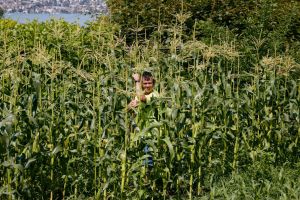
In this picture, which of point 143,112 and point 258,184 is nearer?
point 143,112

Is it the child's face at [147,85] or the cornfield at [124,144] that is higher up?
the child's face at [147,85]

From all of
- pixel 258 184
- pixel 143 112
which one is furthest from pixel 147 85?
pixel 258 184

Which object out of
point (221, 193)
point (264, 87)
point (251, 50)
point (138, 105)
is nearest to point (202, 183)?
point (221, 193)

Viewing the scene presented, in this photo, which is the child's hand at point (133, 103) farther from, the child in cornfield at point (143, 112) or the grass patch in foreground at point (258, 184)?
the grass patch in foreground at point (258, 184)

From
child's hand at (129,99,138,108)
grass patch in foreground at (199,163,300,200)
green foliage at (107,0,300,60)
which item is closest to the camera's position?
grass patch in foreground at (199,163,300,200)

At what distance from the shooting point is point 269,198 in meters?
6.40

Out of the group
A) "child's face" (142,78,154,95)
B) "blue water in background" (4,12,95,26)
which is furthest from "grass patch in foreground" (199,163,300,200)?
"blue water in background" (4,12,95,26)

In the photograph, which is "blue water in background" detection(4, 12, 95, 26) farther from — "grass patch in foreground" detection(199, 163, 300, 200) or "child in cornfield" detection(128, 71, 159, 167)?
"grass patch in foreground" detection(199, 163, 300, 200)

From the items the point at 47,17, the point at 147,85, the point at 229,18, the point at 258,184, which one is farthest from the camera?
the point at 47,17

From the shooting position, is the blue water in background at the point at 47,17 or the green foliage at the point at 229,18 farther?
the blue water in background at the point at 47,17

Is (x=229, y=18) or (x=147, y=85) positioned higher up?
(x=229, y=18)

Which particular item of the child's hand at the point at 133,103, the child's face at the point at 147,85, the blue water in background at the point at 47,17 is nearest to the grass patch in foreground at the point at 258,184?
the child's hand at the point at 133,103

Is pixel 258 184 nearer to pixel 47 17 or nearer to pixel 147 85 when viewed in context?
pixel 147 85

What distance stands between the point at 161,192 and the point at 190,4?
616 centimetres
